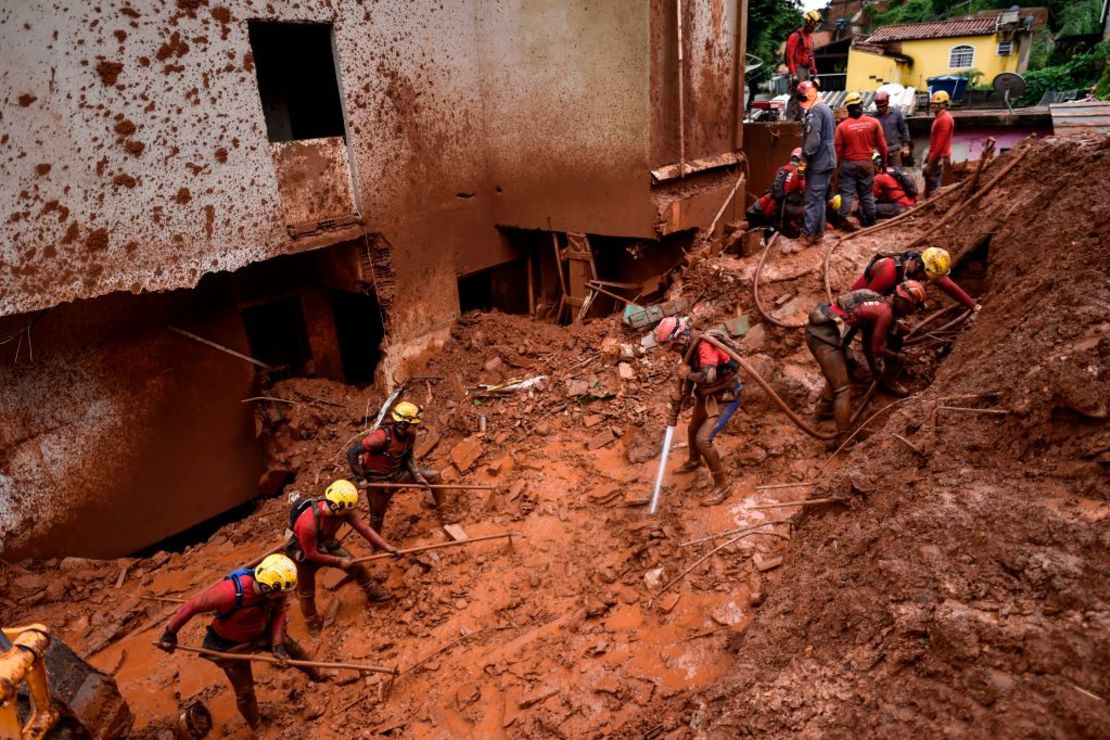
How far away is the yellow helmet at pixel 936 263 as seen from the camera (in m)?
6.08

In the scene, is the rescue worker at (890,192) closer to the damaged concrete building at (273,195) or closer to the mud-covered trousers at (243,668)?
the damaged concrete building at (273,195)

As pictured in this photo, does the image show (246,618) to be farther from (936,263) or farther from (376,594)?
(936,263)

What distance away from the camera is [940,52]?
2880 centimetres

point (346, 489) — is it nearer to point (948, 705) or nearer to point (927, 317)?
point (948, 705)

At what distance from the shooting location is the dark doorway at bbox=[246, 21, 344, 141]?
892cm

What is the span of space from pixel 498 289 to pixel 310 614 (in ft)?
21.5

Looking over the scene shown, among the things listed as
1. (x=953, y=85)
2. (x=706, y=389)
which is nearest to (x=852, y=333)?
(x=706, y=389)

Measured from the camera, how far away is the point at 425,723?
499cm

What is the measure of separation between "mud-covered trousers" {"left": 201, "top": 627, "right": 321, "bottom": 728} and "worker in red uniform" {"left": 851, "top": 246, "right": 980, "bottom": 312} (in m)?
6.16

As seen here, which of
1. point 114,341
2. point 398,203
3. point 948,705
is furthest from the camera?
point 398,203

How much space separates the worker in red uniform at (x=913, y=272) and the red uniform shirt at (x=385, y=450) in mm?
4798

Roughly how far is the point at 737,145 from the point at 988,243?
4.40 m

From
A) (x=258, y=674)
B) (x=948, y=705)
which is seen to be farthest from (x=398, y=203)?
(x=948, y=705)

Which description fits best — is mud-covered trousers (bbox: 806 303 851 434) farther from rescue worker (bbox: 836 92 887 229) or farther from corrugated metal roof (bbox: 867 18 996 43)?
corrugated metal roof (bbox: 867 18 996 43)
